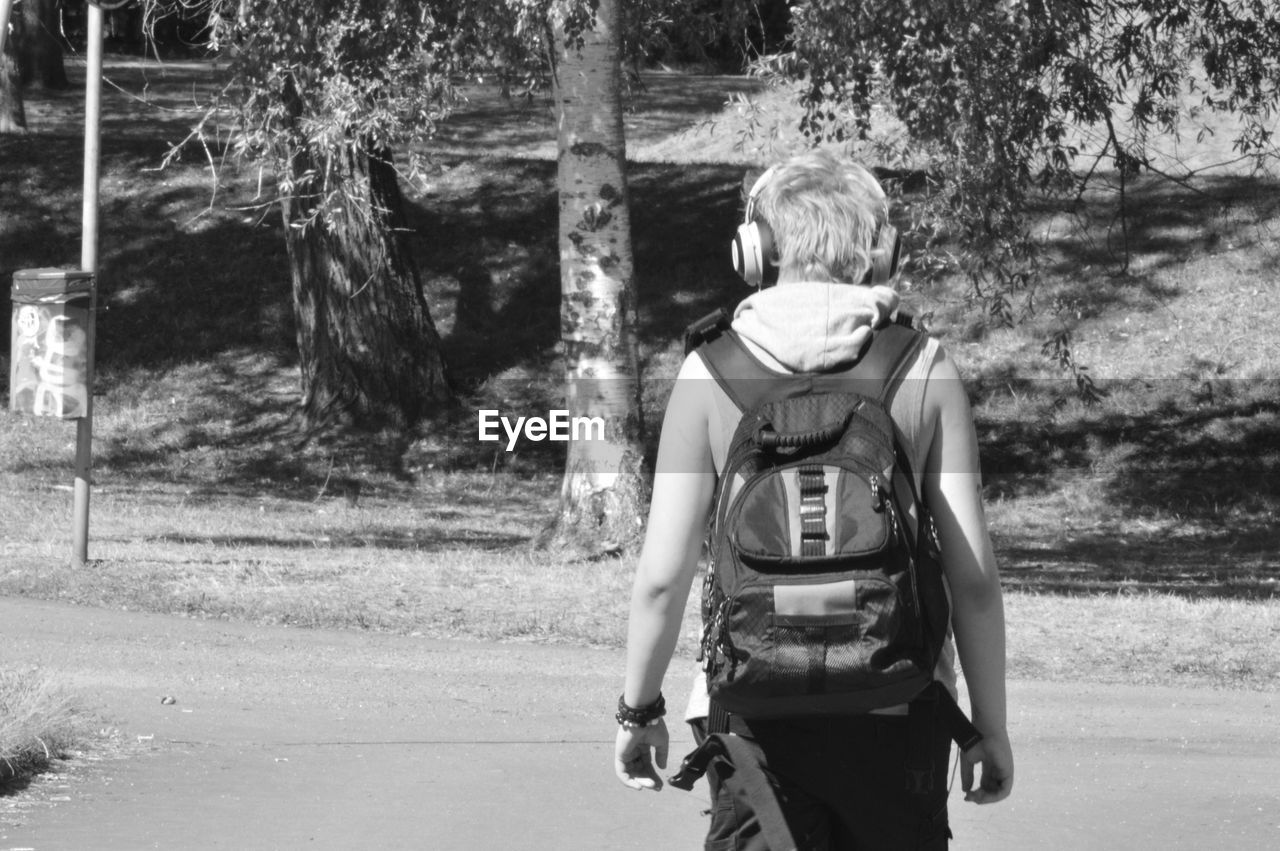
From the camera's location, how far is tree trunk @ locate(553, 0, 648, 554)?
11547 millimetres

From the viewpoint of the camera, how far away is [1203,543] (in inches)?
613

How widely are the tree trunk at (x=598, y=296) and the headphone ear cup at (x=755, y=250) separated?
28.4 feet

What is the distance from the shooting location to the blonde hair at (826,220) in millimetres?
2832

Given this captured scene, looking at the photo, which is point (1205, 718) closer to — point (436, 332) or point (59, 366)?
point (59, 366)

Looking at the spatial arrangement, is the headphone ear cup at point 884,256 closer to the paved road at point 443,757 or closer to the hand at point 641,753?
the hand at point 641,753

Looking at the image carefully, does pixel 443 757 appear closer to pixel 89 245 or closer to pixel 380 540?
pixel 89 245

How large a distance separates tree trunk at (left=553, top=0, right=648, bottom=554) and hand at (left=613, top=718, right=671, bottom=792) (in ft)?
28.7

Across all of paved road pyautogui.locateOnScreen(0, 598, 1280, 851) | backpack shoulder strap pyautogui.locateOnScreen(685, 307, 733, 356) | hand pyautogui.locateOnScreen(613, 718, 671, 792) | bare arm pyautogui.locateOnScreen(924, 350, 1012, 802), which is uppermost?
backpack shoulder strap pyautogui.locateOnScreen(685, 307, 733, 356)

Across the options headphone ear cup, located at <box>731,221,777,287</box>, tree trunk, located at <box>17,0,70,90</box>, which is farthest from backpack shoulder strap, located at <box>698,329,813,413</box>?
tree trunk, located at <box>17,0,70,90</box>

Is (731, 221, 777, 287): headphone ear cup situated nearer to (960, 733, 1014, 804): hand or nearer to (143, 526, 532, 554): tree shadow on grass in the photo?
(960, 733, 1014, 804): hand

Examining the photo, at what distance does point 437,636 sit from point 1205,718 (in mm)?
3812

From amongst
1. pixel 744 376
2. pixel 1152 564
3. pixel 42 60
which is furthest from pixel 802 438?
pixel 42 60

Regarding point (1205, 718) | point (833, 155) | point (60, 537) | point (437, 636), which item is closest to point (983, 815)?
point (1205, 718)

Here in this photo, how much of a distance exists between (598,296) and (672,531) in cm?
908
